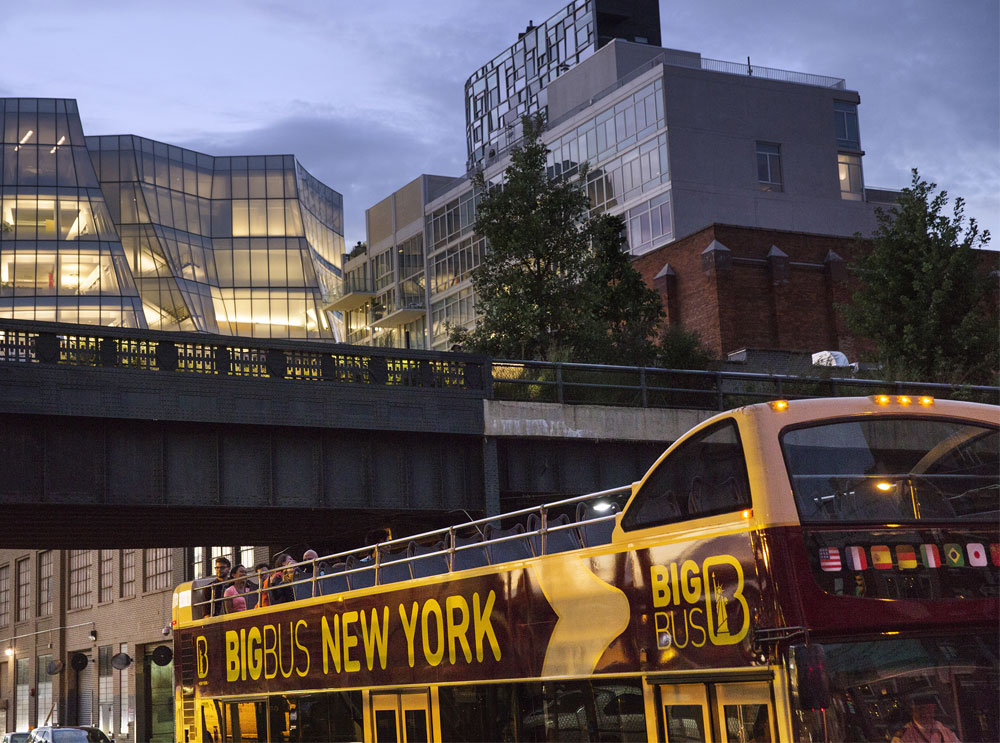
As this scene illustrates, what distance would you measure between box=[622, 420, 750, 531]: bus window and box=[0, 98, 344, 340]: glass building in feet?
223

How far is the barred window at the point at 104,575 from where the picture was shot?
50.0m

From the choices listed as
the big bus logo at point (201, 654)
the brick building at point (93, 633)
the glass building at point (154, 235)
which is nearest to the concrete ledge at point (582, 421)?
the big bus logo at point (201, 654)

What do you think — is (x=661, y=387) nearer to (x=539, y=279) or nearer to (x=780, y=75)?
(x=539, y=279)

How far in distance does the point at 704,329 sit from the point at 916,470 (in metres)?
47.6

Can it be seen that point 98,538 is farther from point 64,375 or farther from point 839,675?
point 839,675

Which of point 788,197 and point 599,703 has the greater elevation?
point 788,197

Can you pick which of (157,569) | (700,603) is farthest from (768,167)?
(700,603)

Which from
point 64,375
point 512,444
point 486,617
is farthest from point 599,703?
point 512,444

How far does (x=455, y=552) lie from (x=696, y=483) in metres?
3.56

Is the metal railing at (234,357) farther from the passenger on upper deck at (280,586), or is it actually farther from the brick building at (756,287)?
the brick building at (756,287)

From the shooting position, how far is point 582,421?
2852 cm

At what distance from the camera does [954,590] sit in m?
7.75

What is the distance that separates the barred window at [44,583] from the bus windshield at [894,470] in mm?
54222

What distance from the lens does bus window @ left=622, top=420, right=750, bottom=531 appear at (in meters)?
7.96
